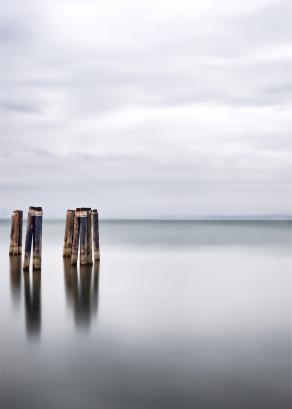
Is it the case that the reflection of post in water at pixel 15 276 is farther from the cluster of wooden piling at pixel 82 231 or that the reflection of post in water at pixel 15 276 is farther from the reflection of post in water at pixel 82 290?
the cluster of wooden piling at pixel 82 231

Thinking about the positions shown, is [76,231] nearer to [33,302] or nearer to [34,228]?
[34,228]

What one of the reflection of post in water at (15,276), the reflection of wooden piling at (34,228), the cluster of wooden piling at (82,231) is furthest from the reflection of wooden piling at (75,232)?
the reflection of post in water at (15,276)

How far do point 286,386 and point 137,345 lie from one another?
2576 millimetres

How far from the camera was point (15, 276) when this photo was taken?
14.4 meters

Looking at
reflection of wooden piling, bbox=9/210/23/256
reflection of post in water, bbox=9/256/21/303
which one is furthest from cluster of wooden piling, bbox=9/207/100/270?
reflection of post in water, bbox=9/256/21/303

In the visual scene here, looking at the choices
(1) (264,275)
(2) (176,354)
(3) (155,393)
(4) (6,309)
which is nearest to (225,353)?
(2) (176,354)

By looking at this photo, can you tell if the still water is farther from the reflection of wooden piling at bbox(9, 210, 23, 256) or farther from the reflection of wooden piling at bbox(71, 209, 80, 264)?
the reflection of wooden piling at bbox(9, 210, 23, 256)

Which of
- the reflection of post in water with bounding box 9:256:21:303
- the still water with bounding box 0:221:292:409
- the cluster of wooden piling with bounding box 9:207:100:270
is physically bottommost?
the still water with bounding box 0:221:292:409

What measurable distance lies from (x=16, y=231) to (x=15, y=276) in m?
3.67

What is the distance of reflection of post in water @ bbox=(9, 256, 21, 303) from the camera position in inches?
468

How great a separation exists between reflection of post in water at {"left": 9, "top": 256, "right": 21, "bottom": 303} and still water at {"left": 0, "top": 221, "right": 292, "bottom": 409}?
31 millimetres

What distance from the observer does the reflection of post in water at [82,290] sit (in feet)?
33.0

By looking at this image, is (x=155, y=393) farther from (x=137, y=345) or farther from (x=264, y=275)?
(x=264, y=275)

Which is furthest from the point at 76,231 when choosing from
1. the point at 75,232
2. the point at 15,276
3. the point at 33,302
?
the point at 33,302
